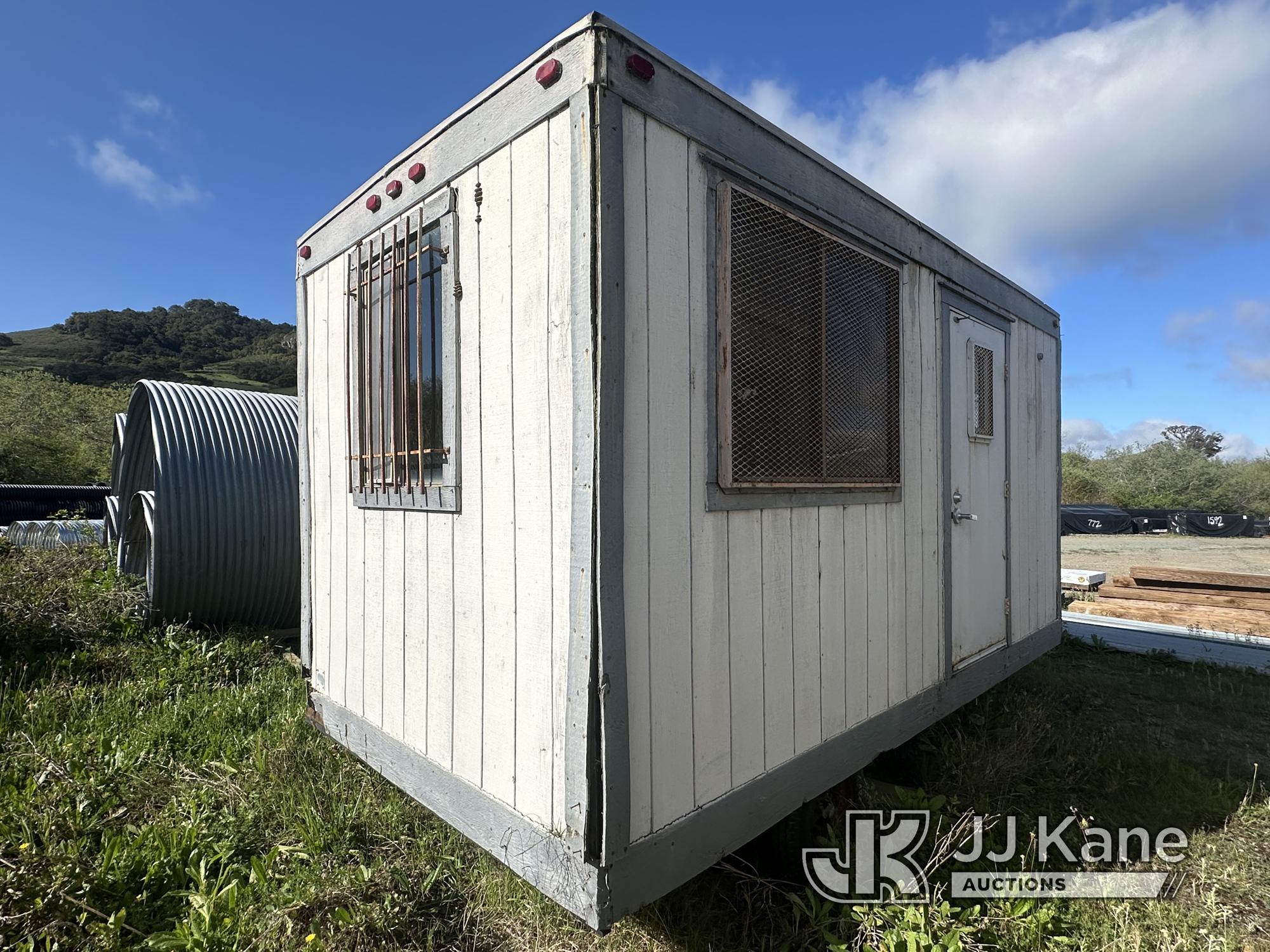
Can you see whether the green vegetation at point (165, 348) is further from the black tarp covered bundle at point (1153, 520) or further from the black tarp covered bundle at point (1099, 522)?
the black tarp covered bundle at point (1153, 520)

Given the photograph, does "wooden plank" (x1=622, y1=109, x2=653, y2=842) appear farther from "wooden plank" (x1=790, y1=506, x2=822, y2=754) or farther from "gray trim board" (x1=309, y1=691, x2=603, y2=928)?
"wooden plank" (x1=790, y1=506, x2=822, y2=754)

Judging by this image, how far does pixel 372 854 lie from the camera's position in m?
2.90

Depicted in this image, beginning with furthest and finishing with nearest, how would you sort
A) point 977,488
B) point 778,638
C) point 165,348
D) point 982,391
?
point 165,348, point 982,391, point 977,488, point 778,638

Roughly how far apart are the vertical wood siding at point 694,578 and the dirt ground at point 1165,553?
34.1 ft

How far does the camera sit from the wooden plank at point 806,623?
106 inches

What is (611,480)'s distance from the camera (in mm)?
1979

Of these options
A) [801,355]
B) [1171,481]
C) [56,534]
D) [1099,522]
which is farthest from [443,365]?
[1171,481]

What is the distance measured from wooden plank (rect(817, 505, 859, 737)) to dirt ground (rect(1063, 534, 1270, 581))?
33.4 ft

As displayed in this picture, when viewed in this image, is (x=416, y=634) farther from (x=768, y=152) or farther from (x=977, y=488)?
(x=977, y=488)

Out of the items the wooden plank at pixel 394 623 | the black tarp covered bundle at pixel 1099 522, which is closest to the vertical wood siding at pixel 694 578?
the wooden plank at pixel 394 623

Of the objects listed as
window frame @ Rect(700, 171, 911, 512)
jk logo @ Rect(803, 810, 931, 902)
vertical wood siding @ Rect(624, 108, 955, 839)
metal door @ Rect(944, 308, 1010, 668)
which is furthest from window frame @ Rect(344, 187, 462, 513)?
metal door @ Rect(944, 308, 1010, 668)

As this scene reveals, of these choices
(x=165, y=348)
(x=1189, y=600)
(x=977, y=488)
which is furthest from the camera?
(x=165, y=348)

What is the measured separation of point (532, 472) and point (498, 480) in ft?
0.66

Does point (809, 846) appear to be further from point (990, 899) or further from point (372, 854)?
point (372, 854)
